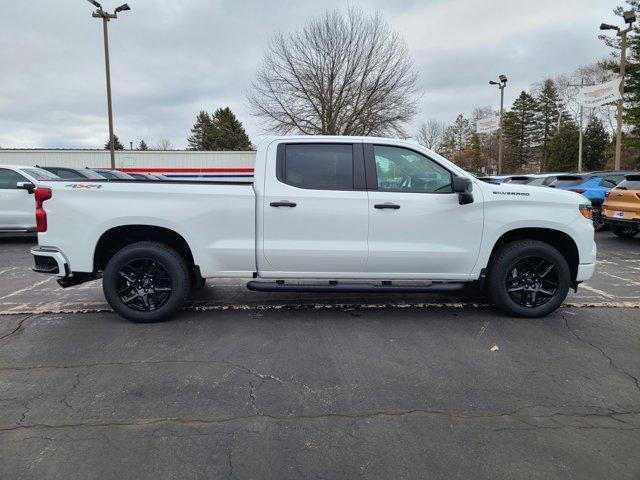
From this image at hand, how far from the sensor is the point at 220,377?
137 inches

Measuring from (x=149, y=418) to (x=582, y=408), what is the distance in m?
2.90

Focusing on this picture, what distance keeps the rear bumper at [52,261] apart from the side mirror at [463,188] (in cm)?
404

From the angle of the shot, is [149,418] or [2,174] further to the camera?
[2,174]

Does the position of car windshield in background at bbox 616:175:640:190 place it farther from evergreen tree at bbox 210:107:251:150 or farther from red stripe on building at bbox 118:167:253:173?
evergreen tree at bbox 210:107:251:150

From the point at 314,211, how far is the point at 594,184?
11192 mm

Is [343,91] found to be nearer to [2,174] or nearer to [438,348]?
[2,174]

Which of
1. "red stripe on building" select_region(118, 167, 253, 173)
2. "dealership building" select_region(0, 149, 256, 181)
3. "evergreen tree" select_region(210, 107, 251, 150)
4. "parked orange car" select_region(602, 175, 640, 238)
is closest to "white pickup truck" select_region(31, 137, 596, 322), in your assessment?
"parked orange car" select_region(602, 175, 640, 238)

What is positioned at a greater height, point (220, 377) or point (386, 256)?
point (386, 256)

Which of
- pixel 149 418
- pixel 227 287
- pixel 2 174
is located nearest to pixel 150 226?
pixel 227 287

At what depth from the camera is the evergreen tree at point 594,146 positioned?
155ft

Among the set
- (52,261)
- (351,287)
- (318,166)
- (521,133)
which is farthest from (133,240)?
(521,133)

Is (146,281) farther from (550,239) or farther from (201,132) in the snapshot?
(201,132)

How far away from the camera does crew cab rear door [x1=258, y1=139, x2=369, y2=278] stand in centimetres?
456

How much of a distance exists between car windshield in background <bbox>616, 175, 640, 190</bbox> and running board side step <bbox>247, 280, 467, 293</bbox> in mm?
7448
